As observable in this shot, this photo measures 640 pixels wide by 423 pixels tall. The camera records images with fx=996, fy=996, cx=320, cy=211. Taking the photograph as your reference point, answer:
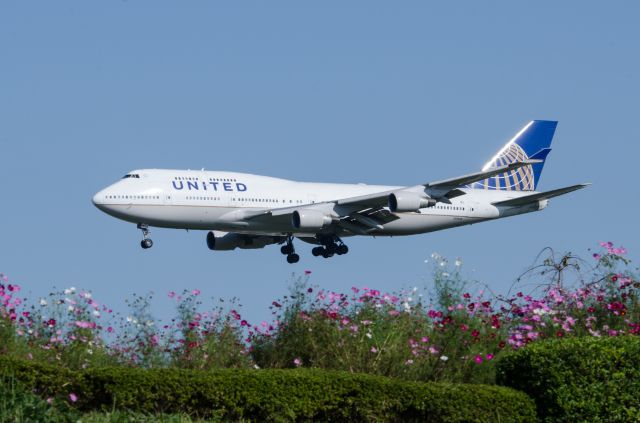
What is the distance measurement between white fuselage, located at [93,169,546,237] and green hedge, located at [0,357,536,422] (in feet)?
83.0

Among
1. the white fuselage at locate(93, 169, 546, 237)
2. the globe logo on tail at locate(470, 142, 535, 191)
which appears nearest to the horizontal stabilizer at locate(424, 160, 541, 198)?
the white fuselage at locate(93, 169, 546, 237)

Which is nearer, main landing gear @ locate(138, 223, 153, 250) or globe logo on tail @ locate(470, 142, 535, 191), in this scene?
main landing gear @ locate(138, 223, 153, 250)

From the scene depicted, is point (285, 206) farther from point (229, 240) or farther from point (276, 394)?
point (276, 394)

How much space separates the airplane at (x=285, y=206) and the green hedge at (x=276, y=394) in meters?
21.4

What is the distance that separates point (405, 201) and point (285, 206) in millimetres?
5869

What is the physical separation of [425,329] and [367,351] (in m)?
1.51

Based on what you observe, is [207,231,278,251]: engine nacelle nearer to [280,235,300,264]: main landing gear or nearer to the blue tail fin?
[280,235,300,264]: main landing gear

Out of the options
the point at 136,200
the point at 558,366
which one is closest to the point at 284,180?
the point at 136,200

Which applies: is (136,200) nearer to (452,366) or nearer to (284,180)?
(284,180)

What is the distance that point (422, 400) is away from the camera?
14.1 meters

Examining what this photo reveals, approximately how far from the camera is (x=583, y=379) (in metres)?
14.8

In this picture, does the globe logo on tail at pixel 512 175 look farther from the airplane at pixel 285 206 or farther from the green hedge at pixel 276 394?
the green hedge at pixel 276 394

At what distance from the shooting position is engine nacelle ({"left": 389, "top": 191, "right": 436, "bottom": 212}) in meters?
39.0

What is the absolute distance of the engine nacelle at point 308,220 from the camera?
131 feet
